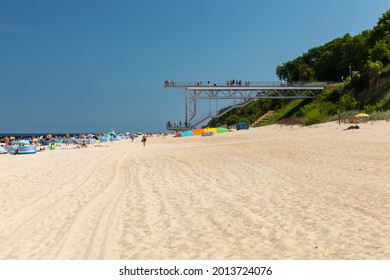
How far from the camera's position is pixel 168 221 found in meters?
7.15

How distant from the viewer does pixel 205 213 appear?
7.66 meters

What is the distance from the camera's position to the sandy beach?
5457 mm

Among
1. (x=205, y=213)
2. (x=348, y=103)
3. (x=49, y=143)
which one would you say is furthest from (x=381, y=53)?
(x=205, y=213)

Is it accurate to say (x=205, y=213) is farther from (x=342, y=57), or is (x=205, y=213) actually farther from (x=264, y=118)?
(x=342, y=57)

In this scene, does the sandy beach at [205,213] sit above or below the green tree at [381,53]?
below

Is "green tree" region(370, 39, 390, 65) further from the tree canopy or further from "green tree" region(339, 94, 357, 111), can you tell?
"green tree" region(339, 94, 357, 111)

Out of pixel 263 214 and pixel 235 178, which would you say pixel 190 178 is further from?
pixel 263 214

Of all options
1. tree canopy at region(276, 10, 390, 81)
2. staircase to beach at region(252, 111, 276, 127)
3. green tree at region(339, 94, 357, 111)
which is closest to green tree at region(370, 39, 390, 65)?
tree canopy at region(276, 10, 390, 81)

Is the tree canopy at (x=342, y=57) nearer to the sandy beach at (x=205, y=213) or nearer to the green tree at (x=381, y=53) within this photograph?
the green tree at (x=381, y=53)

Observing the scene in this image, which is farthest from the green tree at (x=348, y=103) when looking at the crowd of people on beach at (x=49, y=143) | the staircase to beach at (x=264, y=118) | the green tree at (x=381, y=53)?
the crowd of people on beach at (x=49, y=143)

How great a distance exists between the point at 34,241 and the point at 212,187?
18.7 ft

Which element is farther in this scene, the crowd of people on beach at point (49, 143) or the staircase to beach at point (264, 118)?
the staircase to beach at point (264, 118)

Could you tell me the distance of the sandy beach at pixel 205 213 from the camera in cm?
546
